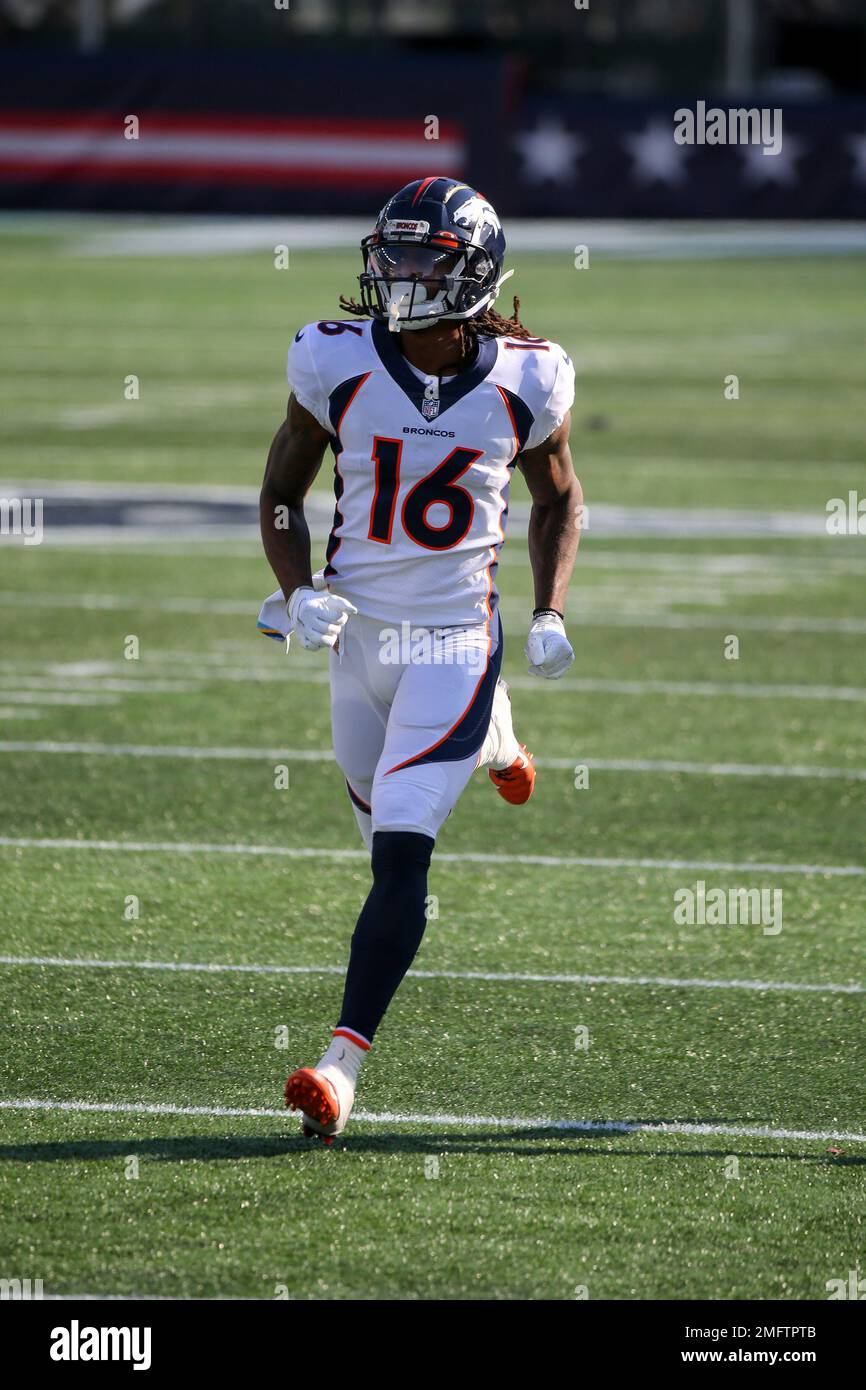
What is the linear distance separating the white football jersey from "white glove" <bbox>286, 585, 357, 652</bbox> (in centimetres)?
16

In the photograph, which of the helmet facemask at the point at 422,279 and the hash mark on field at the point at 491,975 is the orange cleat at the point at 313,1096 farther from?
the helmet facemask at the point at 422,279

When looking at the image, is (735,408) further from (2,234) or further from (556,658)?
(2,234)

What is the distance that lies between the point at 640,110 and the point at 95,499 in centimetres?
1931

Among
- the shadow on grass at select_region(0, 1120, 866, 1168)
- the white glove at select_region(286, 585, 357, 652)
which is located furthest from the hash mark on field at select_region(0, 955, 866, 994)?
the white glove at select_region(286, 585, 357, 652)

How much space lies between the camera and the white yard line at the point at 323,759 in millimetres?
8219

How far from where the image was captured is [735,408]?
18734 millimetres

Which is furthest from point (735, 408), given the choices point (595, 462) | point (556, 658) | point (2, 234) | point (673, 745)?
point (2, 234)

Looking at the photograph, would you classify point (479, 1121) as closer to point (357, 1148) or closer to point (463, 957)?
point (357, 1148)

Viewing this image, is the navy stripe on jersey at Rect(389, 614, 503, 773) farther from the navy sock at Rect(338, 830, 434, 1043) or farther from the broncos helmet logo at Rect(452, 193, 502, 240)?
the broncos helmet logo at Rect(452, 193, 502, 240)

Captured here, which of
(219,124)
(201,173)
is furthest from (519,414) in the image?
(201,173)

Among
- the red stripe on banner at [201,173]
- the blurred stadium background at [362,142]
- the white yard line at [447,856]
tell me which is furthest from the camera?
the red stripe on banner at [201,173]

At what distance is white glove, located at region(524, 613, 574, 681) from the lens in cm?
496

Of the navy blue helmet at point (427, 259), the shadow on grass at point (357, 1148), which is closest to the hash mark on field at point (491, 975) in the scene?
the shadow on grass at point (357, 1148)

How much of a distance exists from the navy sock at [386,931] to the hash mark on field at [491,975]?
124cm
